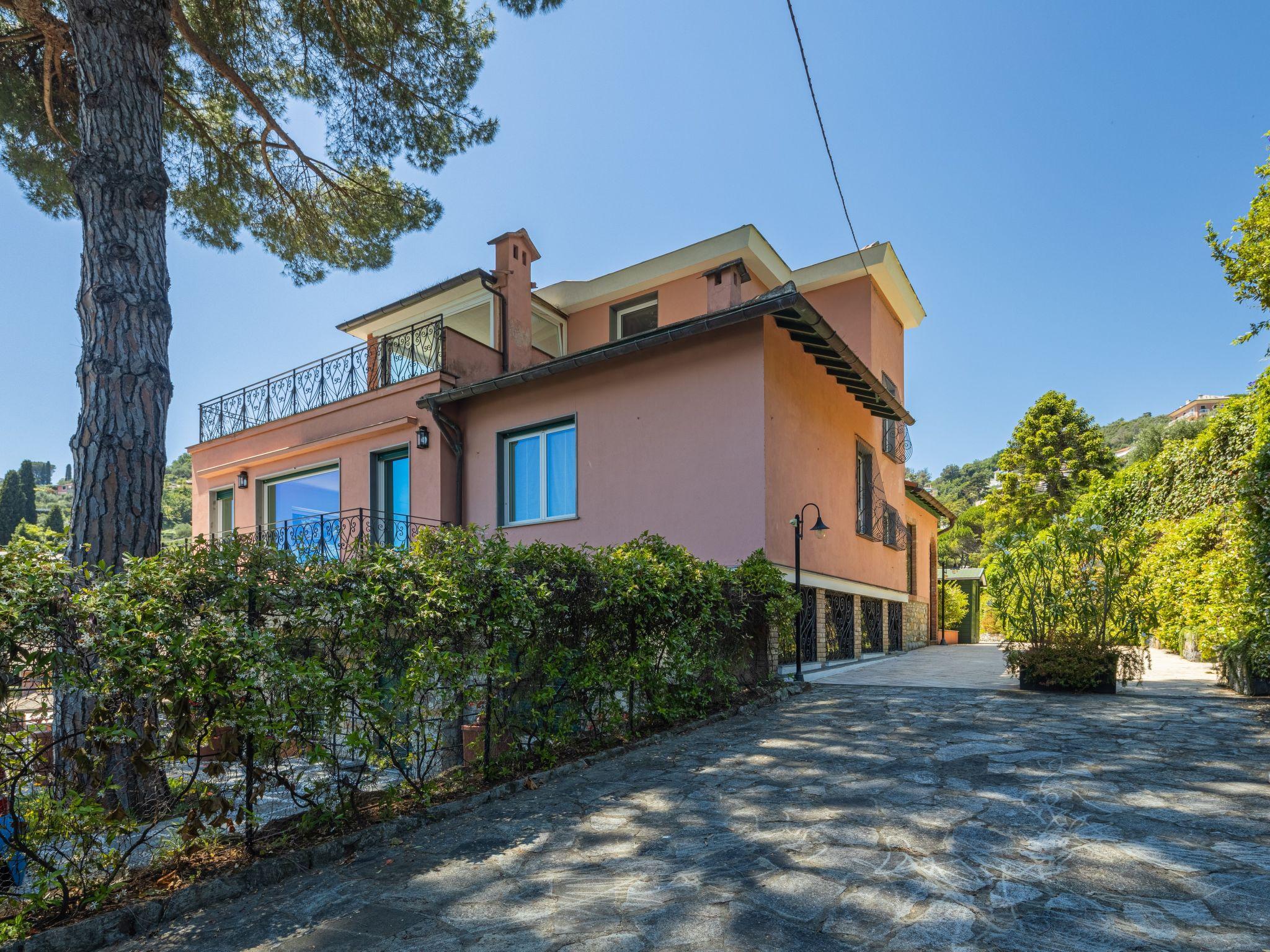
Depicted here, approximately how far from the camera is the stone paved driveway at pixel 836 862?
8.38ft

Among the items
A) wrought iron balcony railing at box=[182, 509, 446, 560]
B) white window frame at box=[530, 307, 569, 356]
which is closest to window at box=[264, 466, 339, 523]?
wrought iron balcony railing at box=[182, 509, 446, 560]

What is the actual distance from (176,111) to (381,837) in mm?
9327

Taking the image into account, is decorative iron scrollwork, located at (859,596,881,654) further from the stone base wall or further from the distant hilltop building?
the distant hilltop building

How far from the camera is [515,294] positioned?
1320 centimetres

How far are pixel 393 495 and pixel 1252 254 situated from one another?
15.5m

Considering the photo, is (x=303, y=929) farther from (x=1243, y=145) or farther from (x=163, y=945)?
(x=1243, y=145)

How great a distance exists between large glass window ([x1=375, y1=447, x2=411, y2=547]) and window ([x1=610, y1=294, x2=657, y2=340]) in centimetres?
500

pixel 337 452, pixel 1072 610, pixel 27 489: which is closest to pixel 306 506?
pixel 337 452

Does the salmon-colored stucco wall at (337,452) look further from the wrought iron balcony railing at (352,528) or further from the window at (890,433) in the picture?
the window at (890,433)

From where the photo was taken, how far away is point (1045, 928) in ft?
8.18

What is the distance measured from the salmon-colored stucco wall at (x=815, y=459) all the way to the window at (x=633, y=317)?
4511 millimetres

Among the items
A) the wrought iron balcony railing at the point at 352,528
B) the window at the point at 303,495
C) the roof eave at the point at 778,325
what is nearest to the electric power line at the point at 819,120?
the roof eave at the point at 778,325

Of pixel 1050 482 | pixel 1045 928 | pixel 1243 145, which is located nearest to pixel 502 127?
pixel 1045 928

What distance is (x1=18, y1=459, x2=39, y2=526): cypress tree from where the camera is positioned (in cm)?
3406
